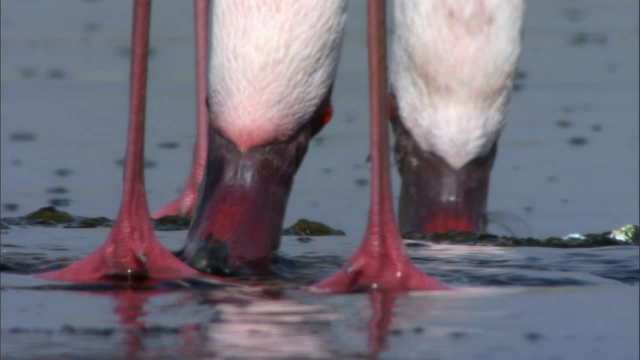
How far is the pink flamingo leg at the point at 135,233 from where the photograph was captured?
355 centimetres

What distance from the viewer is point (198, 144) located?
4547 millimetres

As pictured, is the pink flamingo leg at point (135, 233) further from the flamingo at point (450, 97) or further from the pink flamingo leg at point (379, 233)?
the flamingo at point (450, 97)

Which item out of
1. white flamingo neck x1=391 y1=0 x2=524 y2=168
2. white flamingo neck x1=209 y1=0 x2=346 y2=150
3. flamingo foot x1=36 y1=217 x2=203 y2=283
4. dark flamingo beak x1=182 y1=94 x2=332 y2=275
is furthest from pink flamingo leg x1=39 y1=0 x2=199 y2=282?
white flamingo neck x1=391 y1=0 x2=524 y2=168

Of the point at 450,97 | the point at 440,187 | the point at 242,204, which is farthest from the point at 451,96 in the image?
the point at 242,204

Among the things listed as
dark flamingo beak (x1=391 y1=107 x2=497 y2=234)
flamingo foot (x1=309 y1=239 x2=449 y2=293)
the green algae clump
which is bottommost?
the green algae clump

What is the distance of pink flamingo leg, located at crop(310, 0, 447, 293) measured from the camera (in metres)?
3.49

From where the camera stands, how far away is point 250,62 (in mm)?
3766

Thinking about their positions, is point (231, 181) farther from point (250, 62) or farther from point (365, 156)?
point (365, 156)

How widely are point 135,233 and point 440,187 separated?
3.00 ft

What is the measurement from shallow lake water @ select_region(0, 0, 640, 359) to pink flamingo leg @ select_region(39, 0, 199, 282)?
0.25 feet

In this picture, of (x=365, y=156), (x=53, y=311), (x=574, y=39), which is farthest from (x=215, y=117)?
(x=574, y=39)

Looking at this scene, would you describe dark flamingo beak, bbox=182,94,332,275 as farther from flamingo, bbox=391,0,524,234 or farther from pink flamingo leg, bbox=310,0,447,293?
flamingo, bbox=391,0,524,234

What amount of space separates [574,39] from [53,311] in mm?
4367

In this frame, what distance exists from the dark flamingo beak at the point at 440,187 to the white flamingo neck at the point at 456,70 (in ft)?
0.10
